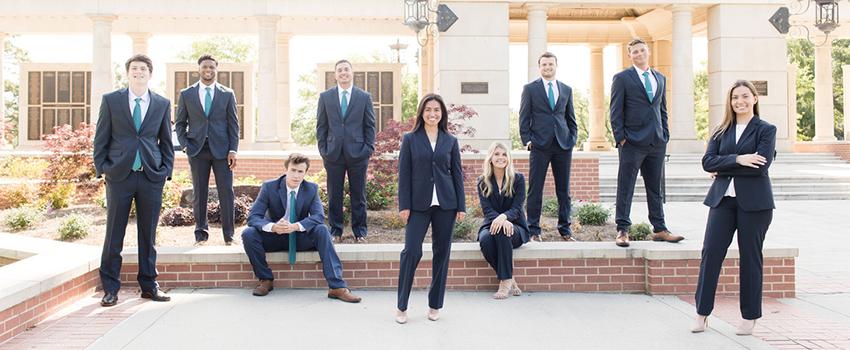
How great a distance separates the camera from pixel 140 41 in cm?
2608

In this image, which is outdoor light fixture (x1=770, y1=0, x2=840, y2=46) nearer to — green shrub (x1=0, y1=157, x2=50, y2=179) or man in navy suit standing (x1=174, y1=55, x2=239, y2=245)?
man in navy suit standing (x1=174, y1=55, x2=239, y2=245)

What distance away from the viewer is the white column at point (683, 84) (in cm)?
2209

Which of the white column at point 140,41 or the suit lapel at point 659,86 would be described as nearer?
the suit lapel at point 659,86

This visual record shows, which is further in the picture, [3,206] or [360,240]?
[3,206]

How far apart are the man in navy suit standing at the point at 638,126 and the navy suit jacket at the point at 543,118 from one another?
2.06ft

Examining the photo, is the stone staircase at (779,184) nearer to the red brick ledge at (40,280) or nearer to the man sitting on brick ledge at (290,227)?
the man sitting on brick ledge at (290,227)

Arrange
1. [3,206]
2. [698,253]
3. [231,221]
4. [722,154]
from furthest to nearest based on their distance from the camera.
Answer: [3,206], [231,221], [698,253], [722,154]

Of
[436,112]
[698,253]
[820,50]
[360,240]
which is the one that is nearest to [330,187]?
[360,240]

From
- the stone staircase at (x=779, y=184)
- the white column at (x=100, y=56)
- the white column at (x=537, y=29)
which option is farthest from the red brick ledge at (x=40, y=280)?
the white column at (x=100, y=56)

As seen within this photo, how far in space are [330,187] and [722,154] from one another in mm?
4080

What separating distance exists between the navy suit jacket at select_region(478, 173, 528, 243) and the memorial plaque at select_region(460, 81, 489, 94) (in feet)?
49.0

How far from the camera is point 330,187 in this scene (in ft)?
24.9

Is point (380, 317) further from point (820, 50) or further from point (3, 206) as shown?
point (820, 50)

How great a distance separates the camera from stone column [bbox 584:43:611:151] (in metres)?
28.0
